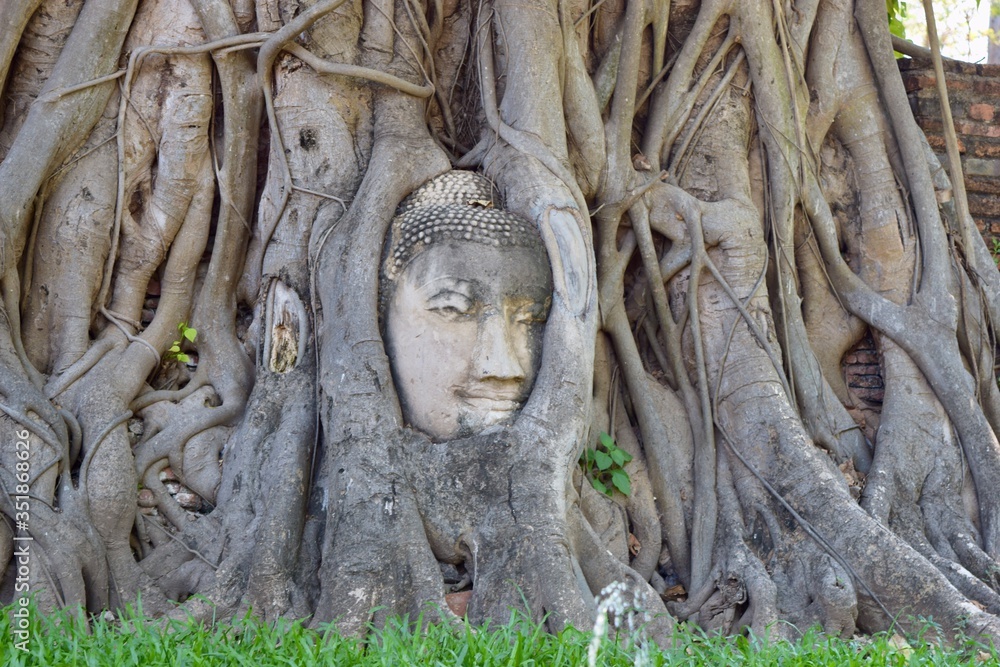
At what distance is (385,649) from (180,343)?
5.91 ft

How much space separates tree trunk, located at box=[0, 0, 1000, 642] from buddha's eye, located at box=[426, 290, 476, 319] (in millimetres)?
206

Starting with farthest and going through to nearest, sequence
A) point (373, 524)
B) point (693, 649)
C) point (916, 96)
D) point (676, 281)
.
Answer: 1. point (916, 96)
2. point (676, 281)
3. point (373, 524)
4. point (693, 649)

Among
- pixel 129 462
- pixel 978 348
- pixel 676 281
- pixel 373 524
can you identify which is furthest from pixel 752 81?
pixel 129 462

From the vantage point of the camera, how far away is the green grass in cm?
252

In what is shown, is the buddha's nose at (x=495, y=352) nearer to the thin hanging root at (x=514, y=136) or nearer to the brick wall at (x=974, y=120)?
the thin hanging root at (x=514, y=136)

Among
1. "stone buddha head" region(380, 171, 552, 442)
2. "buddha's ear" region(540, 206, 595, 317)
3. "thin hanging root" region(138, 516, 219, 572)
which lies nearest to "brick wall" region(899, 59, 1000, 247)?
"buddha's ear" region(540, 206, 595, 317)

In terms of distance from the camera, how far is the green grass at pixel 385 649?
2.52 meters

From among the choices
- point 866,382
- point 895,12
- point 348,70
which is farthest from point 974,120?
point 348,70

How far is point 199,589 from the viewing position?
11.0 ft

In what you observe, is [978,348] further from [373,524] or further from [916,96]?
[373,524]

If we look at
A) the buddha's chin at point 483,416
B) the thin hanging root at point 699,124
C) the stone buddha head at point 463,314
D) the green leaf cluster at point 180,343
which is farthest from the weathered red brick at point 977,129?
the green leaf cluster at point 180,343

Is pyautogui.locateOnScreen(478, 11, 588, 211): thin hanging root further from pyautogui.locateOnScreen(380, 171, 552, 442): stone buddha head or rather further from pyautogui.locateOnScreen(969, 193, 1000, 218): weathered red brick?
pyautogui.locateOnScreen(969, 193, 1000, 218): weathered red brick

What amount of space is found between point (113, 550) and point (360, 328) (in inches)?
41.0

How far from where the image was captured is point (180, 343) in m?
3.97
